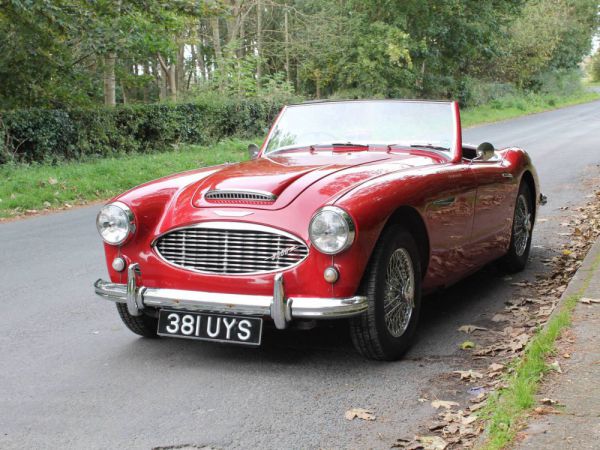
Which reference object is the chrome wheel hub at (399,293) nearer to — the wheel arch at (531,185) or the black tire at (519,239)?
the black tire at (519,239)

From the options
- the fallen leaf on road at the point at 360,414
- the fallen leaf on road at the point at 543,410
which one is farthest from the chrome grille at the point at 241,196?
the fallen leaf on road at the point at 543,410

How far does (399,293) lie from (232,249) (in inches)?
40.9

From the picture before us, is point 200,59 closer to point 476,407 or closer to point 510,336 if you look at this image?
point 510,336

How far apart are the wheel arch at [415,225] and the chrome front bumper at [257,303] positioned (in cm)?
57

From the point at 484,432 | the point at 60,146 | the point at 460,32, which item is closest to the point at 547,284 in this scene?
the point at 484,432

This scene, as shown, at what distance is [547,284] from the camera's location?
657cm

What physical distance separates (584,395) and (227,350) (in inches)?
84.8

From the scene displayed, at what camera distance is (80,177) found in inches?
585

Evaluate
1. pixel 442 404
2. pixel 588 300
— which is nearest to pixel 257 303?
pixel 442 404

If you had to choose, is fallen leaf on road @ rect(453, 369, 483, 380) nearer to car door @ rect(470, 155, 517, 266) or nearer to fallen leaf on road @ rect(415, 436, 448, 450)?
fallen leaf on road @ rect(415, 436, 448, 450)

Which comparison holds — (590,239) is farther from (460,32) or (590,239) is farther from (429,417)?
(460,32)

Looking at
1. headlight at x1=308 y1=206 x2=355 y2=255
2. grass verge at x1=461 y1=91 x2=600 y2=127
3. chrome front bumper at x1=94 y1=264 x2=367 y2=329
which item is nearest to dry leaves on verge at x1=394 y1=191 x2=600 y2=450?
chrome front bumper at x1=94 y1=264 x2=367 y2=329

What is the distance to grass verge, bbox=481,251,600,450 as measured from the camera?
3.29 m

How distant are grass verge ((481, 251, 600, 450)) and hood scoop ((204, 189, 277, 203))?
1.63 m
